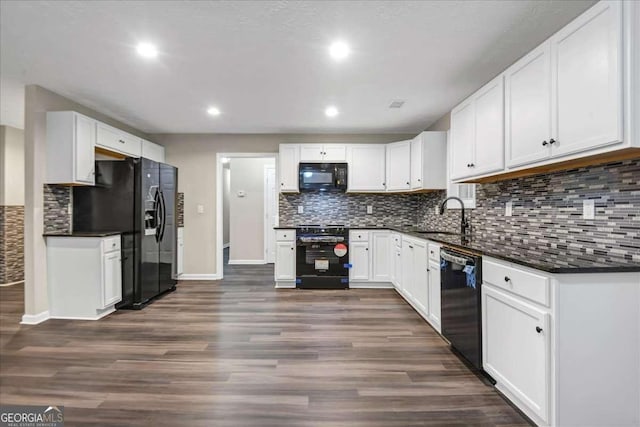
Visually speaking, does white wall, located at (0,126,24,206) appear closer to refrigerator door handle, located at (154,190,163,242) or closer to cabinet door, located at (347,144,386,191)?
refrigerator door handle, located at (154,190,163,242)

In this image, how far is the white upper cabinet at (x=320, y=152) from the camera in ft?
15.2

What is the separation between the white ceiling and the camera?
1889mm

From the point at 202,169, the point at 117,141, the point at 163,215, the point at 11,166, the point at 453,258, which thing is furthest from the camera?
the point at 202,169

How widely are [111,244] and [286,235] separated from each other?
2099 millimetres

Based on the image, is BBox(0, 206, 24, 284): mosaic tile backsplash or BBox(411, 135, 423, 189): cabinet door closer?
BBox(411, 135, 423, 189): cabinet door

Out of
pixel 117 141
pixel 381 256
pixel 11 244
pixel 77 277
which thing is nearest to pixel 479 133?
pixel 381 256

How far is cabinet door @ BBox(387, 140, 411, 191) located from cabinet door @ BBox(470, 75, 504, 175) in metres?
1.74

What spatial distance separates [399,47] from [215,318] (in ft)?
9.94

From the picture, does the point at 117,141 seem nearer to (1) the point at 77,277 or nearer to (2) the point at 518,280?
(1) the point at 77,277

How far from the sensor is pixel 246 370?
2.15m

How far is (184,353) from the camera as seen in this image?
240 centimetres

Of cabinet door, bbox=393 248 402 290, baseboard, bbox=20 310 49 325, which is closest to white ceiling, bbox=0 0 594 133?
cabinet door, bbox=393 248 402 290

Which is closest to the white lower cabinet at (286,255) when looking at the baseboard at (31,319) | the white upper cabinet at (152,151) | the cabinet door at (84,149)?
the white upper cabinet at (152,151)

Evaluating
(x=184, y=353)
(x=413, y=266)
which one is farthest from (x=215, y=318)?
(x=413, y=266)
